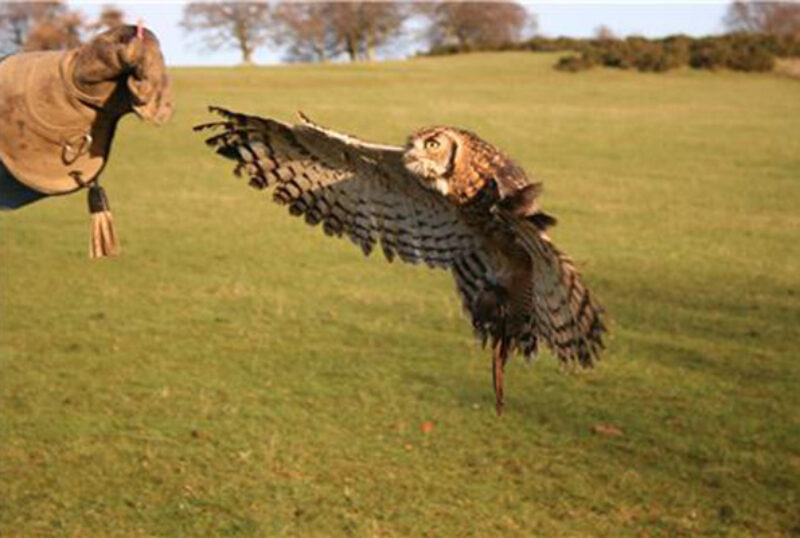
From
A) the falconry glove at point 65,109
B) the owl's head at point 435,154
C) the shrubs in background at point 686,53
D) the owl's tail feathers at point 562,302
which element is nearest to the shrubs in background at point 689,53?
the shrubs in background at point 686,53

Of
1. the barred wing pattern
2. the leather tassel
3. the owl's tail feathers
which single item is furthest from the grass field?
the leather tassel

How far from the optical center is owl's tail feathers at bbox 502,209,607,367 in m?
3.06

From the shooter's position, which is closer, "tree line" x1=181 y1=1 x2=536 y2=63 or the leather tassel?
the leather tassel

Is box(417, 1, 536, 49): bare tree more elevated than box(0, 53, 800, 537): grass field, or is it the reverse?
box(417, 1, 536, 49): bare tree

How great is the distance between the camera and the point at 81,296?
34.4 feet

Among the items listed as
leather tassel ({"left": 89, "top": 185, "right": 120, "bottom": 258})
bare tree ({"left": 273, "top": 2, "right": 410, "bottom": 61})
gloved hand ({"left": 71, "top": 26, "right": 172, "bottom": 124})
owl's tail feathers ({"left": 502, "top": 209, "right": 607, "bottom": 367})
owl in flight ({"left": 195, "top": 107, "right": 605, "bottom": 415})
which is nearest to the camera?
gloved hand ({"left": 71, "top": 26, "right": 172, "bottom": 124})

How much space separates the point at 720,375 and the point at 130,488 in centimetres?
422

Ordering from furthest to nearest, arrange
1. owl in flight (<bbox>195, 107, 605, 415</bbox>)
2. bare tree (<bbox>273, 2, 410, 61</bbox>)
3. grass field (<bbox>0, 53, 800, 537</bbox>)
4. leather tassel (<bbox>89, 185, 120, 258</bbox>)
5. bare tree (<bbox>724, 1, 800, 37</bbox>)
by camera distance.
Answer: bare tree (<bbox>724, 1, 800, 37</bbox>) < bare tree (<bbox>273, 2, 410, 61</bbox>) < grass field (<bbox>0, 53, 800, 537</bbox>) < owl in flight (<bbox>195, 107, 605, 415</bbox>) < leather tassel (<bbox>89, 185, 120, 258</bbox>)

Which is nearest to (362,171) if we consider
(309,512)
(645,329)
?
(309,512)

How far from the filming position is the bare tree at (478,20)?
56812mm

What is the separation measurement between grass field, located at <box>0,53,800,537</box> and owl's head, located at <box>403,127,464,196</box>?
2380 millimetres

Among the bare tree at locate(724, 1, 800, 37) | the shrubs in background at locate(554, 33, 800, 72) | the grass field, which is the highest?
the bare tree at locate(724, 1, 800, 37)

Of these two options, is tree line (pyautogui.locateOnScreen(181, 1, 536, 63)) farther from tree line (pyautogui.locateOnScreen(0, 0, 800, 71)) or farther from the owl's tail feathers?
the owl's tail feathers

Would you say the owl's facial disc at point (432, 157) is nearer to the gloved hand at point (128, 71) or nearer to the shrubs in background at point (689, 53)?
the gloved hand at point (128, 71)
